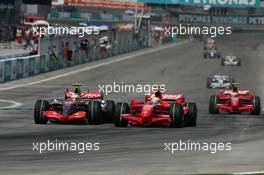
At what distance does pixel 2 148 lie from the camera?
70.3 ft

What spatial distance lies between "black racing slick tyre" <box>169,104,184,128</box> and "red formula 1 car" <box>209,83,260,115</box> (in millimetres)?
5669

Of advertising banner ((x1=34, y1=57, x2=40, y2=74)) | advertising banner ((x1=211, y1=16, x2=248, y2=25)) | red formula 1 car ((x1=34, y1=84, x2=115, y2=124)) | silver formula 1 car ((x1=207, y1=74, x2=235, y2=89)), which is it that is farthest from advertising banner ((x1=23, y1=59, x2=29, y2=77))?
advertising banner ((x1=211, y1=16, x2=248, y2=25))

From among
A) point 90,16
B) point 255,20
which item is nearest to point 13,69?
point 90,16

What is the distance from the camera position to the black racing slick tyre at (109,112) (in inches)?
1101

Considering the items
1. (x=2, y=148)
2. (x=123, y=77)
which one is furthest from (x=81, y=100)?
(x=123, y=77)

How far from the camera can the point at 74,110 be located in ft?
91.8

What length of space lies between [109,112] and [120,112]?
1.31 metres

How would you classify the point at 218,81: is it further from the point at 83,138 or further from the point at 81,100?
the point at 83,138

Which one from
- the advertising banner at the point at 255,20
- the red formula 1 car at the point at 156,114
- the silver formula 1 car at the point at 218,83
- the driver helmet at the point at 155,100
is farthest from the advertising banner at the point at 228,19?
the driver helmet at the point at 155,100

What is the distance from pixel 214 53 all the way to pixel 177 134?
61.4 meters

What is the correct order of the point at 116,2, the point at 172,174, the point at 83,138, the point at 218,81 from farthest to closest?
the point at 116,2 < the point at 218,81 < the point at 83,138 < the point at 172,174

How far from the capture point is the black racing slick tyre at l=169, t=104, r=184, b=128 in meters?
26.6

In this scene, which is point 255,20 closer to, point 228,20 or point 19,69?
point 228,20

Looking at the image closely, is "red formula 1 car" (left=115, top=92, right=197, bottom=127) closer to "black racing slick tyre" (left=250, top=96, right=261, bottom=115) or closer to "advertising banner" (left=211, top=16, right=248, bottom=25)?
"black racing slick tyre" (left=250, top=96, right=261, bottom=115)
